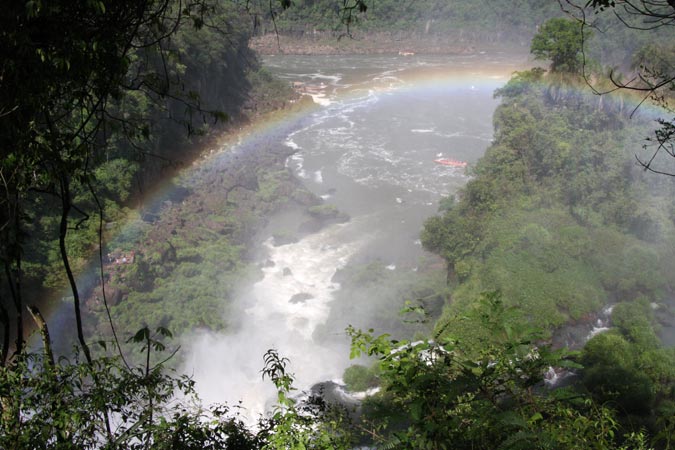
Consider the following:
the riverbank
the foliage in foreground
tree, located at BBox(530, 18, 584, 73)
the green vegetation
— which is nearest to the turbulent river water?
the riverbank

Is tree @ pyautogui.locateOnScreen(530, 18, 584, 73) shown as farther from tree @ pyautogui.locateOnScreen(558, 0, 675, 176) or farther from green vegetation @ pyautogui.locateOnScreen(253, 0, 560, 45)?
green vegetation @ pyautogui.locateOnScreen(253, 0, 560, 45)

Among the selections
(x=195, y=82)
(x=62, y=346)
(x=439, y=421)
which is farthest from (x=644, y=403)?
(x=195, y=82)

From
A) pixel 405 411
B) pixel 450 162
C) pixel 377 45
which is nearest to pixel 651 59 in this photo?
pixel 450 162

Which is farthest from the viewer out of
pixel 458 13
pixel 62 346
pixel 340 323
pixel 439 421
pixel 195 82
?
pixel 458 13

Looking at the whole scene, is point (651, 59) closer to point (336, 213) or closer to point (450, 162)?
point (450, 162)

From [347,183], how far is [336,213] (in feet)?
10.7

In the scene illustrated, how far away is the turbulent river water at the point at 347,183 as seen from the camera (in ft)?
42.5

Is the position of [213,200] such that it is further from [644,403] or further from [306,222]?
[644,403]

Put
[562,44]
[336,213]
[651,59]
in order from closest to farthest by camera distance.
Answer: [651,59]
[562,44]
[336,213]

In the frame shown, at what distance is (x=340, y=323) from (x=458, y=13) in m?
52.3

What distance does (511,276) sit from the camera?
1244 cm

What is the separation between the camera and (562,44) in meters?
19.6

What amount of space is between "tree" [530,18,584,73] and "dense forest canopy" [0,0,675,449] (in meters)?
0.07

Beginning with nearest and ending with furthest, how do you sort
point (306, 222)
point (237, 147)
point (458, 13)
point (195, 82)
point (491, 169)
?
point (491, 169), point (306, 222), point (195, 82), point (237, 147), point (458, 13)
